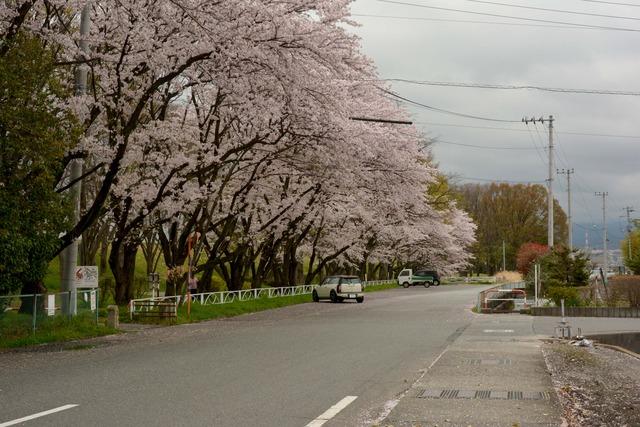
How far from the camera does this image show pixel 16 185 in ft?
52.5

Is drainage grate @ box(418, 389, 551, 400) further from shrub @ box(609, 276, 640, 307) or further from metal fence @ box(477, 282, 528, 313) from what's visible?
shrub @ box(609, 276, 640, 307)

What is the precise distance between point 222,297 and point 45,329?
14779 mm

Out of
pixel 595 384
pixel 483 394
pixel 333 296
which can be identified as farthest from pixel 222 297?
pixel 483 394

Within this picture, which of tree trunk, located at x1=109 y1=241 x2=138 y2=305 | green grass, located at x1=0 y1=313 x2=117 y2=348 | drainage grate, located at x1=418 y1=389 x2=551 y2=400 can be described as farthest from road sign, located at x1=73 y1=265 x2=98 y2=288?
drainage grate, located at x1=418 y1=389 x2=551 y2=400

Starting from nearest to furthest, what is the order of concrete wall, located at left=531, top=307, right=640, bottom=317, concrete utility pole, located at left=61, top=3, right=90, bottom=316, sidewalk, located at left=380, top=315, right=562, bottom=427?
sidewalk, located at left=380, top=315, right=562, bottom=427
concrete utility pole, located at left=61, top=3, right=90, bottom=316
concrete wall, located at left=531, top=307, right=640, bottom=317

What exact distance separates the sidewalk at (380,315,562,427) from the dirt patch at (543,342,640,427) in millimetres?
224

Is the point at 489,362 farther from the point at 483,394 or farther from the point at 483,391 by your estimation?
the point at 483,394

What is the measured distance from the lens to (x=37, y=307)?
18234 mm

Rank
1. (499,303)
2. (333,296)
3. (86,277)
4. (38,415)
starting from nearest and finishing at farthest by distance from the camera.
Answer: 1. (38,415)
2. (86,277)
3. (499,303)
4. (333,296)

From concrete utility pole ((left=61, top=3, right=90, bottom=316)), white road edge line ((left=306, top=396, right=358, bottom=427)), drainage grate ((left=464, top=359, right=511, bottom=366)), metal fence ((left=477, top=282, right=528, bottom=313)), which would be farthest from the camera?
metal fence ((left=477, top=282, right=528, bottom=313))

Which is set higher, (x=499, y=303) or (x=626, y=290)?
(x=626, y=290)

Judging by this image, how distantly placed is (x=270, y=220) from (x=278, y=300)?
4313 millimetres

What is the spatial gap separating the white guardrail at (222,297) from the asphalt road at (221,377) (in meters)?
4.19

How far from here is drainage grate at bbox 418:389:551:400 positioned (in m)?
9.60
